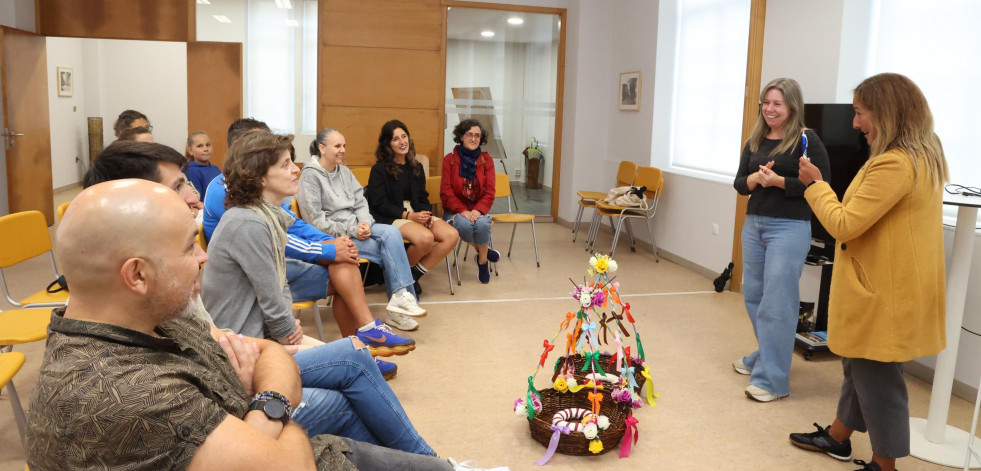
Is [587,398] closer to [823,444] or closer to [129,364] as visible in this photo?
[823,444]

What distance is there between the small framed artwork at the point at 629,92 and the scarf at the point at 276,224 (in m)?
5.45

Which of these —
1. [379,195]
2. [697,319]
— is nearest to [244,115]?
[379,195]

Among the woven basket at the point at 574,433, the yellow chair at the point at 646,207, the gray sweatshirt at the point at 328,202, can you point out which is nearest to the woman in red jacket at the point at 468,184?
the gray sweatshirt at the point at 328,202

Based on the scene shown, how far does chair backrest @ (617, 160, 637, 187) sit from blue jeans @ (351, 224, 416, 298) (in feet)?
11.1

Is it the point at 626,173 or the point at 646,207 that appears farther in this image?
the point at 626,173

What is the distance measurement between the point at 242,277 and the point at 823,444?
94.6 inches

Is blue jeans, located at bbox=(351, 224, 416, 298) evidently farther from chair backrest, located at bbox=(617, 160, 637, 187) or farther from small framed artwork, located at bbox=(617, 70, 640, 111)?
small framed artwork, located at bbox=(617, 70, 640, 111)

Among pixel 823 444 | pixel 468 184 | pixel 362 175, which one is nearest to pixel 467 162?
pixel 468 184

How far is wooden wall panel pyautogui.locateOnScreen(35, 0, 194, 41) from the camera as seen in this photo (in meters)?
7.57

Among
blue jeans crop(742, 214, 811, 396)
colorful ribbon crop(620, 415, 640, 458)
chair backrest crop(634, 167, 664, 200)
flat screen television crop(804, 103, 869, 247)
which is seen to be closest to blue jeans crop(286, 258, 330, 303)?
colorful ribbon crop(620, 415, 640, 458)

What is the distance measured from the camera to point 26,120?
7559 mm

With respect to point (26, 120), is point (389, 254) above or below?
below

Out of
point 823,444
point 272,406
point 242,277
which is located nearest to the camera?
point 272,406

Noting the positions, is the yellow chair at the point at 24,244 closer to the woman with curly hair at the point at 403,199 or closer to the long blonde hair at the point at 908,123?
the woman with curly hair at the point at 403,199
